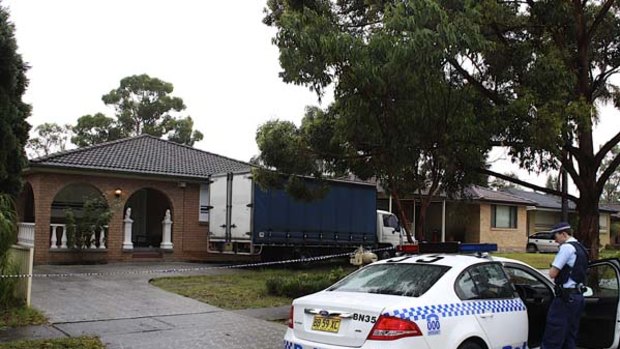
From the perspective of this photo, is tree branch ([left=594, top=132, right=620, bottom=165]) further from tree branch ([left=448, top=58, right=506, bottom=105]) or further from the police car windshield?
the police car windshield

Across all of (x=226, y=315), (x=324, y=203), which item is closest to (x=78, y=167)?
(x=324, y=203)

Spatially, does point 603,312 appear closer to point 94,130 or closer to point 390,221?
point 390,221

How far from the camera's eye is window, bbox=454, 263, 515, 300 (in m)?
6.14

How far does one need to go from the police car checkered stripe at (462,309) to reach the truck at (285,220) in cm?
1139

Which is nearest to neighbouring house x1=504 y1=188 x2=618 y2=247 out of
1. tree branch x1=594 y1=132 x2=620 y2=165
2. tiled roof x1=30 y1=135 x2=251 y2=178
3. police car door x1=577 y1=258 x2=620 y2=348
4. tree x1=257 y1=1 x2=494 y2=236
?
tiled roof x1=30 y1=135 x2=251 y2=178

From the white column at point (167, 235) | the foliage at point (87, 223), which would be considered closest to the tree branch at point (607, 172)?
the foliage at point (87, 223)

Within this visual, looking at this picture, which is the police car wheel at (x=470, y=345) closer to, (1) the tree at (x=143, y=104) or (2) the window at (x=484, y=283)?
(2) the window at (x=484, y=283)

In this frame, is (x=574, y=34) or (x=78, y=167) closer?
(x=574, y=34)

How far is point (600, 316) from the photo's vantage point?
23.1 feet

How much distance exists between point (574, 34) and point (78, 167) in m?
14.6

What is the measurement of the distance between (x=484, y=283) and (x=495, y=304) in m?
0.25

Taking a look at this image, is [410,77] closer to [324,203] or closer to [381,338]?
[381,338]

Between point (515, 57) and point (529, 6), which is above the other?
point (529, 6)

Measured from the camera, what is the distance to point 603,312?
7027 mm
